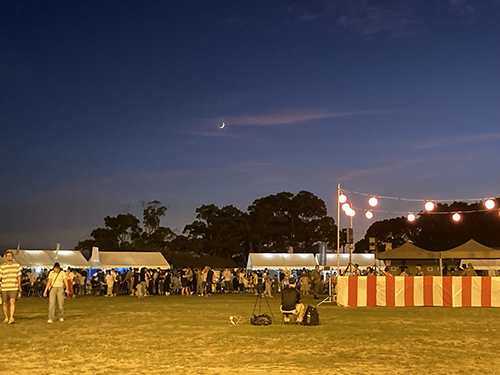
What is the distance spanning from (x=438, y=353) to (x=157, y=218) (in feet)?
212

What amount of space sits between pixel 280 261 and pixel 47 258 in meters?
17.2

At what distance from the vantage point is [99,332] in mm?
13086

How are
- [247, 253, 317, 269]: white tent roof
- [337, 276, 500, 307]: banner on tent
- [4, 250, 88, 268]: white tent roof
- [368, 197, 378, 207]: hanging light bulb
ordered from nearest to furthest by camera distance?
[337, 276, 500, 307]: banner on tent → [368, 197, 378, 207]: hanging light bulb → [4, 250, 88, 268]: white tent roof → [247, 253, 317, 269]: white tent roof

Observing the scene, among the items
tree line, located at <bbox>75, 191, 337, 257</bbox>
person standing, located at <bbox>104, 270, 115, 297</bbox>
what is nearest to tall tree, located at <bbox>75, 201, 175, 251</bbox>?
tree line, located at <bbox>75, 191, 337, 257</bbox>

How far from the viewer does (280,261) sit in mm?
45406

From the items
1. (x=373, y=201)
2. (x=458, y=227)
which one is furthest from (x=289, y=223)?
(x=373, y=201)

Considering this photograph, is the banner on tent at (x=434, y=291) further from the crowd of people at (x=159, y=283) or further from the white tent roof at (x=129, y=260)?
the white tent roof at (x=129, y=260)

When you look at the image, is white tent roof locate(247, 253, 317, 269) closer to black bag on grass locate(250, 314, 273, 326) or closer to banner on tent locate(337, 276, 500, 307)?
banner on tent locate(337, 276, 500, 307)

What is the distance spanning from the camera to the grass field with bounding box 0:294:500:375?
8.59 meters

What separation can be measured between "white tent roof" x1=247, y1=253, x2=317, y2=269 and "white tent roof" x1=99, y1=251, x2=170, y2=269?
6789mm

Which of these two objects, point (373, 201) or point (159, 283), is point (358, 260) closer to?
point (159, 283)

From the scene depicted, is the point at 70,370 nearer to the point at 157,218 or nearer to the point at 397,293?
the point at 397,293

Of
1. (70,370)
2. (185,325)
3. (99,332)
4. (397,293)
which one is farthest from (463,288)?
(70,370)

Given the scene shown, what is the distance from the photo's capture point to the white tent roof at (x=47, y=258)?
3828 cm
